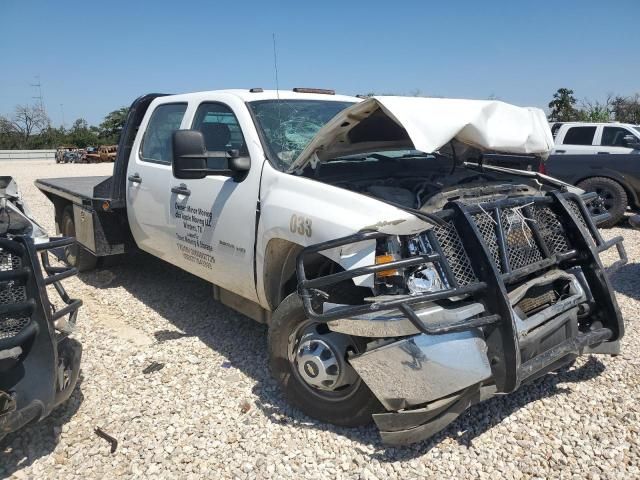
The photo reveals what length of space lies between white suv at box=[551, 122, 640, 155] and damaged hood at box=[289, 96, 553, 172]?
7.05m

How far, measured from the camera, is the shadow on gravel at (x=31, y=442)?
285 centimetres

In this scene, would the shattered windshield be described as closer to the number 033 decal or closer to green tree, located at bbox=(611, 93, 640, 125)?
the number 033 decal

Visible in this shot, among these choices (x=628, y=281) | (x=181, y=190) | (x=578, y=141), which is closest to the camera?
(x=181, y=190)

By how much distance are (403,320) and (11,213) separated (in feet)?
7.59

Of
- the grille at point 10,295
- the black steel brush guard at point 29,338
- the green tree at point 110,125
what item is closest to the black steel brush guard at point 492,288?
the black steel brush guard at point 29,338

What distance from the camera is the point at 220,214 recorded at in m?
3.83

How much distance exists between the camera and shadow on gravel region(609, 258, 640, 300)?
5.63m

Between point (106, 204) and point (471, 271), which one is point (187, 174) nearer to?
point (471, 271)

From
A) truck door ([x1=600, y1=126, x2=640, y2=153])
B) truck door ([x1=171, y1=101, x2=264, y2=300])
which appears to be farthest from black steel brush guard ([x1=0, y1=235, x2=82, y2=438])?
truck door ([x1=600, y1=126, x2=640, y2=153])

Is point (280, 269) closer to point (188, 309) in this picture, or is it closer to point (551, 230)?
point (551, 230)

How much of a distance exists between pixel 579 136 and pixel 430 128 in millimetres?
Answer: 8656

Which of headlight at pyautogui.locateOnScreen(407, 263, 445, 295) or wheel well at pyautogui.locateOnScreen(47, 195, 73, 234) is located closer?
headlight at pyautogui.locateOnScreen(407, 263, 445, 295)

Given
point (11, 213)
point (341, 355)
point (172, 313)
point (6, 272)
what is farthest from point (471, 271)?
point (172, 313)

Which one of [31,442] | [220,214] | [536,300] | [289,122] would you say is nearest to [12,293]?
[31,442]
